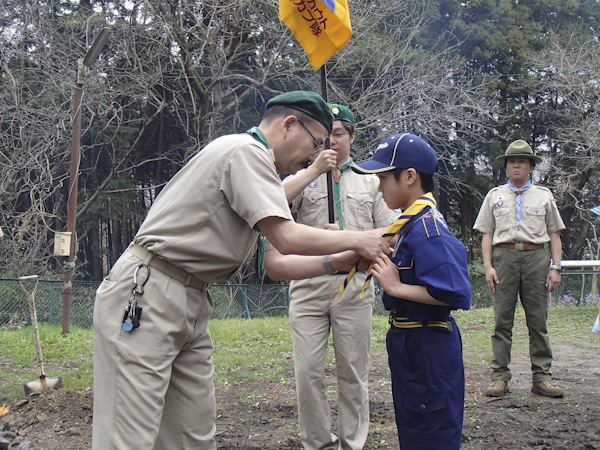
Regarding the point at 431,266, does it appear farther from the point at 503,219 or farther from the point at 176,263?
the point at 503,219

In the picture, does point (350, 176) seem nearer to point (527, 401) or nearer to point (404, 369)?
point (404, 369)

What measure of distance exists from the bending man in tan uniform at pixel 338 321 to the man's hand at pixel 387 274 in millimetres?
667

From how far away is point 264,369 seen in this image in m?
6.01

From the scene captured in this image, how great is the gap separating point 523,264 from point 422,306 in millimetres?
3017

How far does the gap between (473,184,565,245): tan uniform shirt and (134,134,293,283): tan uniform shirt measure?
3529 mm

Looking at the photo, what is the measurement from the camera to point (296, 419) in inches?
163

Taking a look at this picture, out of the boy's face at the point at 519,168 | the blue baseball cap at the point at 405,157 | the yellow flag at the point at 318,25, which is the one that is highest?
the yellow flag at the point at 318,25

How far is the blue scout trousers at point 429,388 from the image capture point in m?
2.21

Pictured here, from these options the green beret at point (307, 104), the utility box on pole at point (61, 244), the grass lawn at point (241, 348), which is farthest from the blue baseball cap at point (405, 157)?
the utility box on pole at point (61, 244)

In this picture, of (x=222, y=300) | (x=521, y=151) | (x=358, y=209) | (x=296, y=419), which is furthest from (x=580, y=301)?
(x=358, y=209)

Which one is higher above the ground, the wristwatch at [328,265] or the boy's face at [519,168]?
the boy's face at [519,168]

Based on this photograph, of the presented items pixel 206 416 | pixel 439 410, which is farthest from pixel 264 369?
pixel 439 410

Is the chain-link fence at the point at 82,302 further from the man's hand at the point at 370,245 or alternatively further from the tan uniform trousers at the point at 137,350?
the man's hand at the point at 370,245

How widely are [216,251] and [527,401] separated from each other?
3559 millimetres
